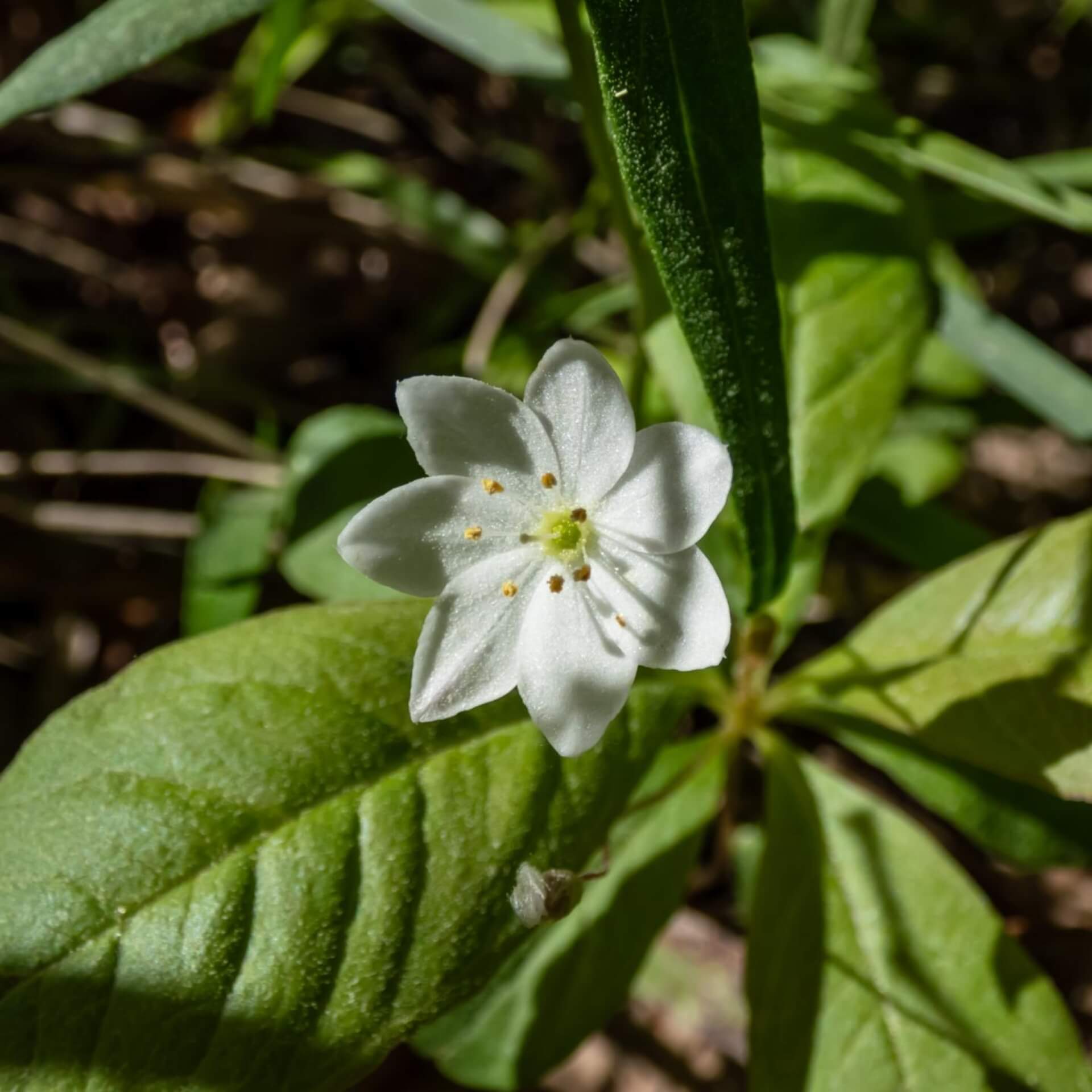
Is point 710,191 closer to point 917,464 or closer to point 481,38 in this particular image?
point 481,38

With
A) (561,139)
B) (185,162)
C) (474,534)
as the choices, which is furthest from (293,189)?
(474,534)

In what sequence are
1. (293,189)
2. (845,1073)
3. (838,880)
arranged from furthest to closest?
(293,189), (838,880), (845,1073)

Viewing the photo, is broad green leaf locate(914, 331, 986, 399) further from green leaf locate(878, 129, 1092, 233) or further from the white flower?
the white flower

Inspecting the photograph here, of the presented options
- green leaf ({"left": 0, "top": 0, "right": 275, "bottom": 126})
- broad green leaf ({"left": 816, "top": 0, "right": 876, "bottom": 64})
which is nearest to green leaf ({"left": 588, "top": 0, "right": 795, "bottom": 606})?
green leaf ({"left": 0, "top": 0, "right": 275, "bottom": 126})

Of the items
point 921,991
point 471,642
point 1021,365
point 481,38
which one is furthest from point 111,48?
point 921,991

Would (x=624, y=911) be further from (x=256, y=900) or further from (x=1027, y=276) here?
(x=1027, y=276)
